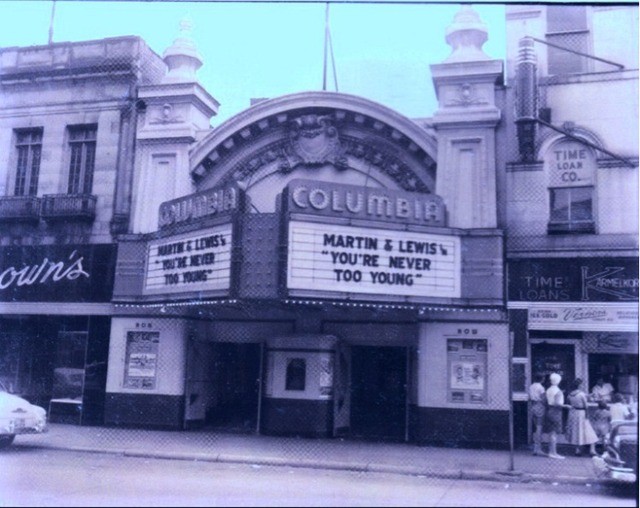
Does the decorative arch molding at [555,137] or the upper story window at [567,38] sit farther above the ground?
the upper story window at [567,38]

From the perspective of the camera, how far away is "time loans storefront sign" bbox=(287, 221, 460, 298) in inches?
579

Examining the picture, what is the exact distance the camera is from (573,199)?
16.2 metres

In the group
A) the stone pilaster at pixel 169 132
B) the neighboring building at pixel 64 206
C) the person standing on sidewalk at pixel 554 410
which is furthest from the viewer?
the neighboring building at pixel 64 206

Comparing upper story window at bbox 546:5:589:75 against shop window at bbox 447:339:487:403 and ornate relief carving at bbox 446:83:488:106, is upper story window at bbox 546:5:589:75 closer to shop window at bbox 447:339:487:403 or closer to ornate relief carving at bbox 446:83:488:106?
ornate relief carving at bbox 446:83:488:106

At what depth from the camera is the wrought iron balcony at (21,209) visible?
19641mm

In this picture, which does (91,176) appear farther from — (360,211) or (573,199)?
(573,199)

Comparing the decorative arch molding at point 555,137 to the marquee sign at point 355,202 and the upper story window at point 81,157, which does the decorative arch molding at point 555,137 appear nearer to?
the marquee sign at point 355,202

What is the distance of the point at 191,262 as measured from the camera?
1606 centimetres

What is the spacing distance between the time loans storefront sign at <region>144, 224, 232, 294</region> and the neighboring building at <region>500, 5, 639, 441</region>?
640cm

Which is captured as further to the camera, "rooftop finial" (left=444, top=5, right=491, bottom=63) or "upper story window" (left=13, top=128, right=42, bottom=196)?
"upper story window" (left=13, top=128, right=42, bottom=196)

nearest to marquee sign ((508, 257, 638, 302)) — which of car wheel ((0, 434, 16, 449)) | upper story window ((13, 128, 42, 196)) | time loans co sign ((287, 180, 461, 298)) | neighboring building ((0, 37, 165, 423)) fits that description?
time loans co sign ((287, 180, 461, 298))

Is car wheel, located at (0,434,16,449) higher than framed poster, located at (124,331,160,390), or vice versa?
framed poster, located at (124,331,160,390)

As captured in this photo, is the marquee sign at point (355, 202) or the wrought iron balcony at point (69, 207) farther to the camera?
the wrought iron balcony at point (69, 207)

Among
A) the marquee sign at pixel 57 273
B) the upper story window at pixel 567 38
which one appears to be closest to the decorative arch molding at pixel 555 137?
the upper story window at pixel 567 38
